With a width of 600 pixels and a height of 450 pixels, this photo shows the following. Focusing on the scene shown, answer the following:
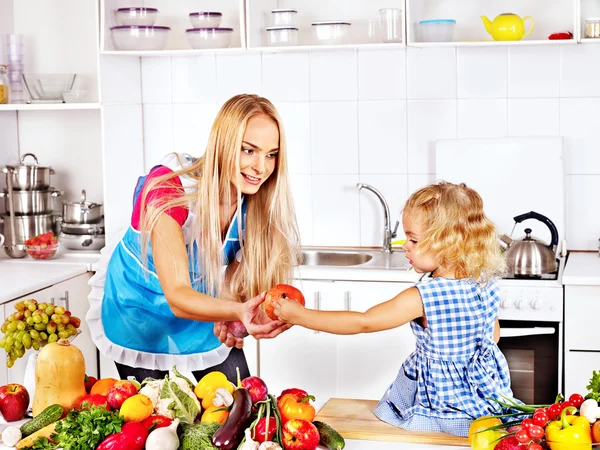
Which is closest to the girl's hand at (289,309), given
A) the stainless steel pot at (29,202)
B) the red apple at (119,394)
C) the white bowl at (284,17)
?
the red apple at (119,394)

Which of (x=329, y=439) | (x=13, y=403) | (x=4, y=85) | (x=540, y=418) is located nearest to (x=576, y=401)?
(x=540, y=418)

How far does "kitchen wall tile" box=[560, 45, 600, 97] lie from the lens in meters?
3.44

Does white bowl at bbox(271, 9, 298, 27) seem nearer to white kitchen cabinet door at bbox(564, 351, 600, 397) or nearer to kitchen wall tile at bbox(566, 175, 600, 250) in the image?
kitchen wall tile at bbox(566, 175, 600, 250)

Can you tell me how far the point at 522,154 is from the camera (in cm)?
346

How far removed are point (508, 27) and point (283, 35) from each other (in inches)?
33.9

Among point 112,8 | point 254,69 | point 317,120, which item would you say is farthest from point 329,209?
point 112,8

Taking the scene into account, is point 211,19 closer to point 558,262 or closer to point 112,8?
point 112,8

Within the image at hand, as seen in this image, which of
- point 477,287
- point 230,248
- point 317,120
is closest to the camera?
point 477,287

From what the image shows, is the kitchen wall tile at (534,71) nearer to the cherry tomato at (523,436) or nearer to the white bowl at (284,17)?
the white bowl at (284,17)

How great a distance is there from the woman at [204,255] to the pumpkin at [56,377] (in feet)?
1.35

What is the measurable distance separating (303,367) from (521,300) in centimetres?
85

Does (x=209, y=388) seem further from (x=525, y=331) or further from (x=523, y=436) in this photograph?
(x=525, y=331)

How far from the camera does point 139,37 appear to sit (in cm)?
347

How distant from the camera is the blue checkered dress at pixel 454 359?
1.95 m
